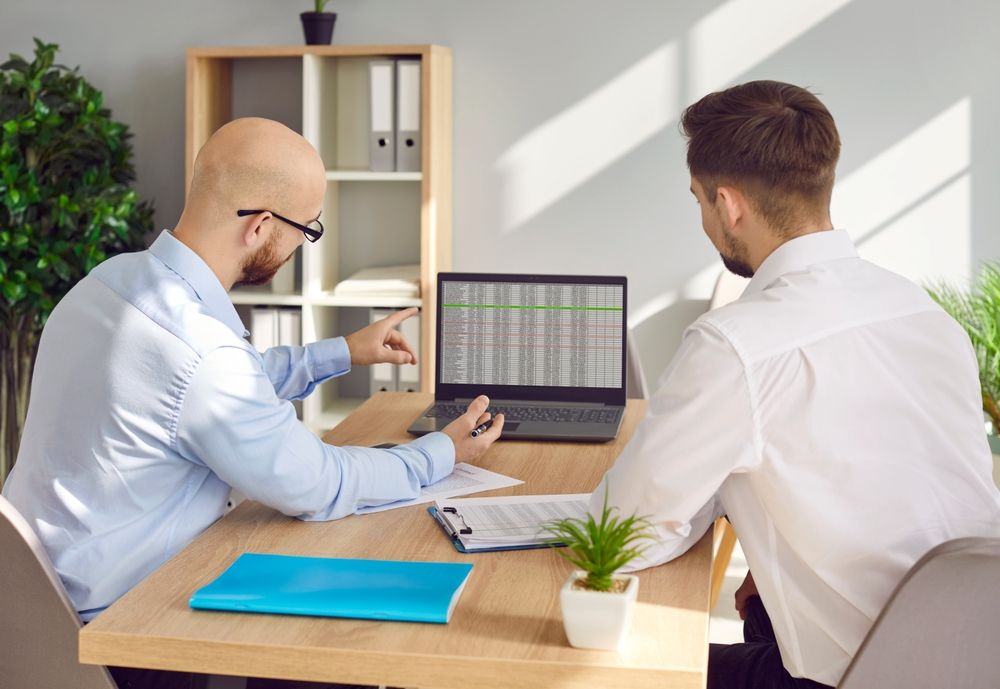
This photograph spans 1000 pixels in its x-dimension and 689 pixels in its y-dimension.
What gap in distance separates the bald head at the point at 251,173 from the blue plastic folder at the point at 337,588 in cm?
57

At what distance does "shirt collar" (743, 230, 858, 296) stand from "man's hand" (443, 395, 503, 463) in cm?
57

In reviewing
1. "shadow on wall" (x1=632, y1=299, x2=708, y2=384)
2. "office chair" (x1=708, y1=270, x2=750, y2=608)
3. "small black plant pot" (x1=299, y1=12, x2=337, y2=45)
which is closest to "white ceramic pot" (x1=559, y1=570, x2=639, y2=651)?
"office chair" (x1=708, y1=270, x2=750, y2=608)

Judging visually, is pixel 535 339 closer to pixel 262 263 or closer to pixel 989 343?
pixel 262 263

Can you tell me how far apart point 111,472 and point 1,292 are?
2.44 meters

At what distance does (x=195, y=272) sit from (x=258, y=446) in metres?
0.31

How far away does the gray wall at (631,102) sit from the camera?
373 centimetres

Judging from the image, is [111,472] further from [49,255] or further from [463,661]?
[49,255]

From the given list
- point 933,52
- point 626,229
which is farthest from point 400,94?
point 933,52

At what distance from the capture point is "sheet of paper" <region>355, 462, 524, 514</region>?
1717 mm

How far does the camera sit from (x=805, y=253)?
1.53 metres

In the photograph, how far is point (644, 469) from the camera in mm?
1384

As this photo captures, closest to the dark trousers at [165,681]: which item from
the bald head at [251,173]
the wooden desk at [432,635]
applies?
the wooden desk at [432,635]

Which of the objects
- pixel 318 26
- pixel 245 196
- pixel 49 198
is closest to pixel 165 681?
pixel 245 196

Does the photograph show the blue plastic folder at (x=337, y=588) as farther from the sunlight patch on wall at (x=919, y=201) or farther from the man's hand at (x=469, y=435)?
the sunlight patch on wall at (x=919, y=201)
